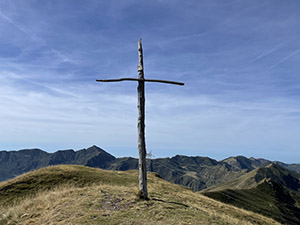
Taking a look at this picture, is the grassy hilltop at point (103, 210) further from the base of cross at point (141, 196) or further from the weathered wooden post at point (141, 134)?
the weathered wooden post at point (141, 134)

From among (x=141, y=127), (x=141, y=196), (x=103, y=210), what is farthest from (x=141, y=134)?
(x=103, y=210)

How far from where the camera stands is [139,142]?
1827 cm

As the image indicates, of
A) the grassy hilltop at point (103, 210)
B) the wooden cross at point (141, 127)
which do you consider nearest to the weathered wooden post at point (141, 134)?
the wooden cross at point (141, 127)

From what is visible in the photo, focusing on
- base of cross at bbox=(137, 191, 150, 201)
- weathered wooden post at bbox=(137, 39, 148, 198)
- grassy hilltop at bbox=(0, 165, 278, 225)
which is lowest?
grassy hilltop at bbox=(0, 165, 278, 225)

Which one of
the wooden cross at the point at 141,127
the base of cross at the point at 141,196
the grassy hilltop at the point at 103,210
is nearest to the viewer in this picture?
the grassy hilltop at the point at 103,210

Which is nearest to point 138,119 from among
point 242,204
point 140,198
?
point 140,198

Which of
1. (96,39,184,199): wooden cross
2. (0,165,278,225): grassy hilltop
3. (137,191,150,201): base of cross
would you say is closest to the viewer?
(0,165,278,225): grassy hilltop

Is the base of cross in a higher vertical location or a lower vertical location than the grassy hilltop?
higher

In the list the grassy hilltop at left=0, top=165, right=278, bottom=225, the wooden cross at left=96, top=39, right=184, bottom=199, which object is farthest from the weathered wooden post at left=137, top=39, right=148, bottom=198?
the grassy hilltop at left=0, top=165, right=278, bottom=225

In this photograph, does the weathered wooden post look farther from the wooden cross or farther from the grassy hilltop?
the grassy hilltop

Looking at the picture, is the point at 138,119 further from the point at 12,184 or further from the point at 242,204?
the point at 242,204

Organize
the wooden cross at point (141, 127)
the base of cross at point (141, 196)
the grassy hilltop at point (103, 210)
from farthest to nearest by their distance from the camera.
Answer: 1. the wooden cross at point (141, 127)
2. the base of cross at point (141, 196)
3. the grassy hilltop at point (103, 210)

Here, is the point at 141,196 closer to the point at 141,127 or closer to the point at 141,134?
the point at 141,134

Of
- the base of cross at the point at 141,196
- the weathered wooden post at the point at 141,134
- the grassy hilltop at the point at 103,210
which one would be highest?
the weathered wooden post at the point at 141,134
